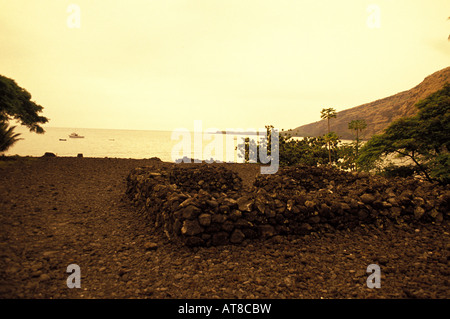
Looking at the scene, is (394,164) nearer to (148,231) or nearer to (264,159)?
(264,159)

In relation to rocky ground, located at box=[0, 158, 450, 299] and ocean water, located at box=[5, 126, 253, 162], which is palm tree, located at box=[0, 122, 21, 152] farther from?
rocky ground, located at box=[0, 158, 450, 299]

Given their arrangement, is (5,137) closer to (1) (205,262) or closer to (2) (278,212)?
(1) (205,262)

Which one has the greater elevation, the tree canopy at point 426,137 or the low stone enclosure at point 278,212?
the tree canopy at point 426,137

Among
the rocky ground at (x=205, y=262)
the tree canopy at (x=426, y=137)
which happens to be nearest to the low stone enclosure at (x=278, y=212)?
the rocky ground at (x=205, y=262)

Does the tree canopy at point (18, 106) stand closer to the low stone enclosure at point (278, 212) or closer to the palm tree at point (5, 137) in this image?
the palm tree at point (5, 137)

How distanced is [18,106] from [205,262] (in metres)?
16.3

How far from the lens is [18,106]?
1366cm

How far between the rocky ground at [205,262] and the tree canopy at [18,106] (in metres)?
10.0

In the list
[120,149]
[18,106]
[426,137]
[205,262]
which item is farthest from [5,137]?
[120,149]

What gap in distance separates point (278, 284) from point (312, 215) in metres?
1.93

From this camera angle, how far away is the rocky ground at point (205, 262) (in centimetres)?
303
